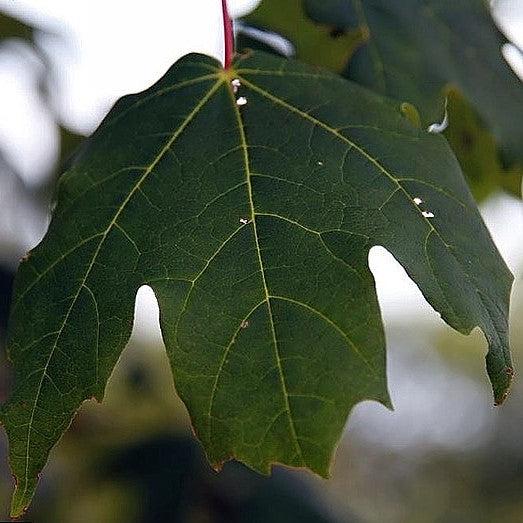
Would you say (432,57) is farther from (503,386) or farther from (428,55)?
→ (503,386)

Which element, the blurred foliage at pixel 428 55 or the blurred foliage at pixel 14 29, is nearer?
the blurred foliage at pixel 428 55

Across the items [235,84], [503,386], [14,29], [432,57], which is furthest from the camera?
[14,29]

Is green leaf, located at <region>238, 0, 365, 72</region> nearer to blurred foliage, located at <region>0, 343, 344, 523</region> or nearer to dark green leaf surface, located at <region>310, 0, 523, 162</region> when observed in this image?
dark green leaf surface, located at <region>310, 0, 523, 162</region>

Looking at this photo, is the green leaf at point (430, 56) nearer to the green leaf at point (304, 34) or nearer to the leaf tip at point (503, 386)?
the green leaf at point (304, 34)

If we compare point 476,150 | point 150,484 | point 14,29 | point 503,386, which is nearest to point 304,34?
point 476,150

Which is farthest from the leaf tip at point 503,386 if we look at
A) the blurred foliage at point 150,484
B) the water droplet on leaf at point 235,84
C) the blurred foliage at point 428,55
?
the blurred foliage at point 150,484

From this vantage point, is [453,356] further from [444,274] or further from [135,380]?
[444,274]
